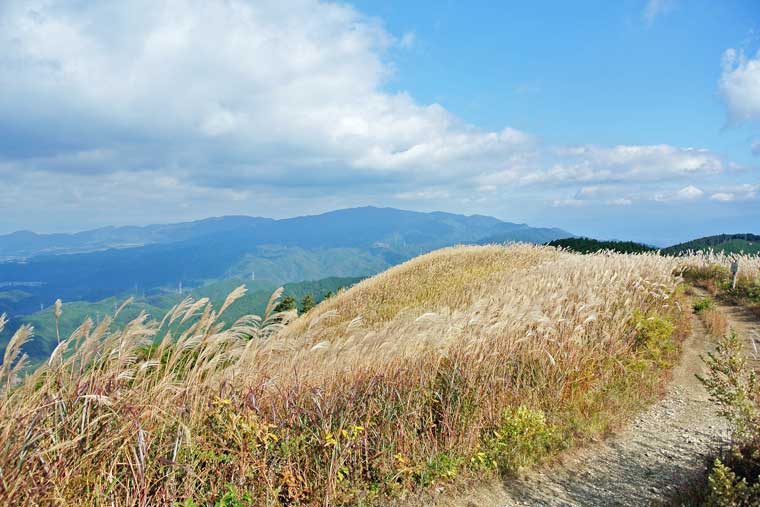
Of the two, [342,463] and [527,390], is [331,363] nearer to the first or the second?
[342,463]

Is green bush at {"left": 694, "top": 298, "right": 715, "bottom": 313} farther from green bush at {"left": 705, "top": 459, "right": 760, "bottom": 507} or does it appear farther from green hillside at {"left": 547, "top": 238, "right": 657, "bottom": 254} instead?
green bush at {"left": 705, "top": 459, "right": 760, "bottom": 507}

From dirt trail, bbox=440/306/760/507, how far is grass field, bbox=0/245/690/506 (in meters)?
0.26

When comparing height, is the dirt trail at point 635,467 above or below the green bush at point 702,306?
below

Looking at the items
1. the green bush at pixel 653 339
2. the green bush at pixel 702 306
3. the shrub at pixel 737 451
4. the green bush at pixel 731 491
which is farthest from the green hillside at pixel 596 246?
the green bush at pixel 731 491

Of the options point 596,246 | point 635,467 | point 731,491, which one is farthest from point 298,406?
point 596,246

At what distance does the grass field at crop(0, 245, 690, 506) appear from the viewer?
11.5 ft

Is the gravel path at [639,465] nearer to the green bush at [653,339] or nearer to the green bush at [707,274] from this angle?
the green bush at [653,339]

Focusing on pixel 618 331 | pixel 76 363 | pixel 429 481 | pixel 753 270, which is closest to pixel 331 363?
pixel 429 481

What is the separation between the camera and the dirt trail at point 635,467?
456 centimetres

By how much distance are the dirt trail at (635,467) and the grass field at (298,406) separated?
0.26 meters

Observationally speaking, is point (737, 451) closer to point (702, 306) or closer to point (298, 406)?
point (298, 406)

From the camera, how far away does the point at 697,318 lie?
12.9 meters

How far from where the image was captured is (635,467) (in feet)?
17.0

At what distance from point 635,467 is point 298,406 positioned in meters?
4.14
